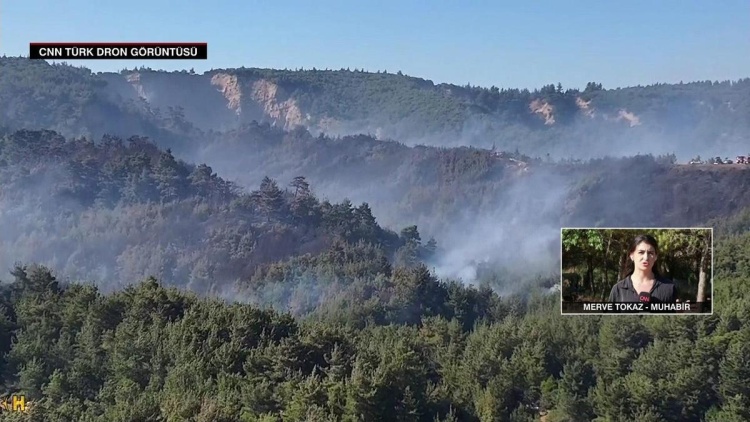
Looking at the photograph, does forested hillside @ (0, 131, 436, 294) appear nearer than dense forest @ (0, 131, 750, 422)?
No

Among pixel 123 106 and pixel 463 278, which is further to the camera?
pixel 123 106

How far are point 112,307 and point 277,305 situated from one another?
17.0 ft

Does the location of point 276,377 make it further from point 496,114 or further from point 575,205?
point 496,114

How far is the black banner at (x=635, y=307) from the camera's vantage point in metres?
8.30

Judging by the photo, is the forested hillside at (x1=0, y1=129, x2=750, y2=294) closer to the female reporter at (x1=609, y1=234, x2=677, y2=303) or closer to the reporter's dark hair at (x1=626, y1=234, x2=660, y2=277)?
the reporter's dark hair at (x1=626, y1=234, x2=660, y2=277)

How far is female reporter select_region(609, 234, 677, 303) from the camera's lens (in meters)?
8.01

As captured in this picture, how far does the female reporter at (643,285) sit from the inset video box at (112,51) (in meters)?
4.20

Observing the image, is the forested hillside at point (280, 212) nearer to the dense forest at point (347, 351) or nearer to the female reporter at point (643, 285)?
the dense forest at point (347, 351)

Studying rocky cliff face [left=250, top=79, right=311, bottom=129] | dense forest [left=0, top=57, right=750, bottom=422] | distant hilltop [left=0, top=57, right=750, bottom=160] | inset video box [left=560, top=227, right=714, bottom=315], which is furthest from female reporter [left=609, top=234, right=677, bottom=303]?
rocky cliff face [left=250, top=79, right=311, bottom=129]

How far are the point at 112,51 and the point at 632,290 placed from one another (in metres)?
4.90

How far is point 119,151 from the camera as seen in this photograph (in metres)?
23.8

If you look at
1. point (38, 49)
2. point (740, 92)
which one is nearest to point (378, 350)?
point (38, 49)

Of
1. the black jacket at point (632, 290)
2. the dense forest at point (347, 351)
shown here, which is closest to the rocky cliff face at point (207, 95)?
the dense forest at point (347, 351)

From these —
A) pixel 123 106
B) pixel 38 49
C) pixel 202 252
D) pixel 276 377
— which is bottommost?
pixel 276 377
